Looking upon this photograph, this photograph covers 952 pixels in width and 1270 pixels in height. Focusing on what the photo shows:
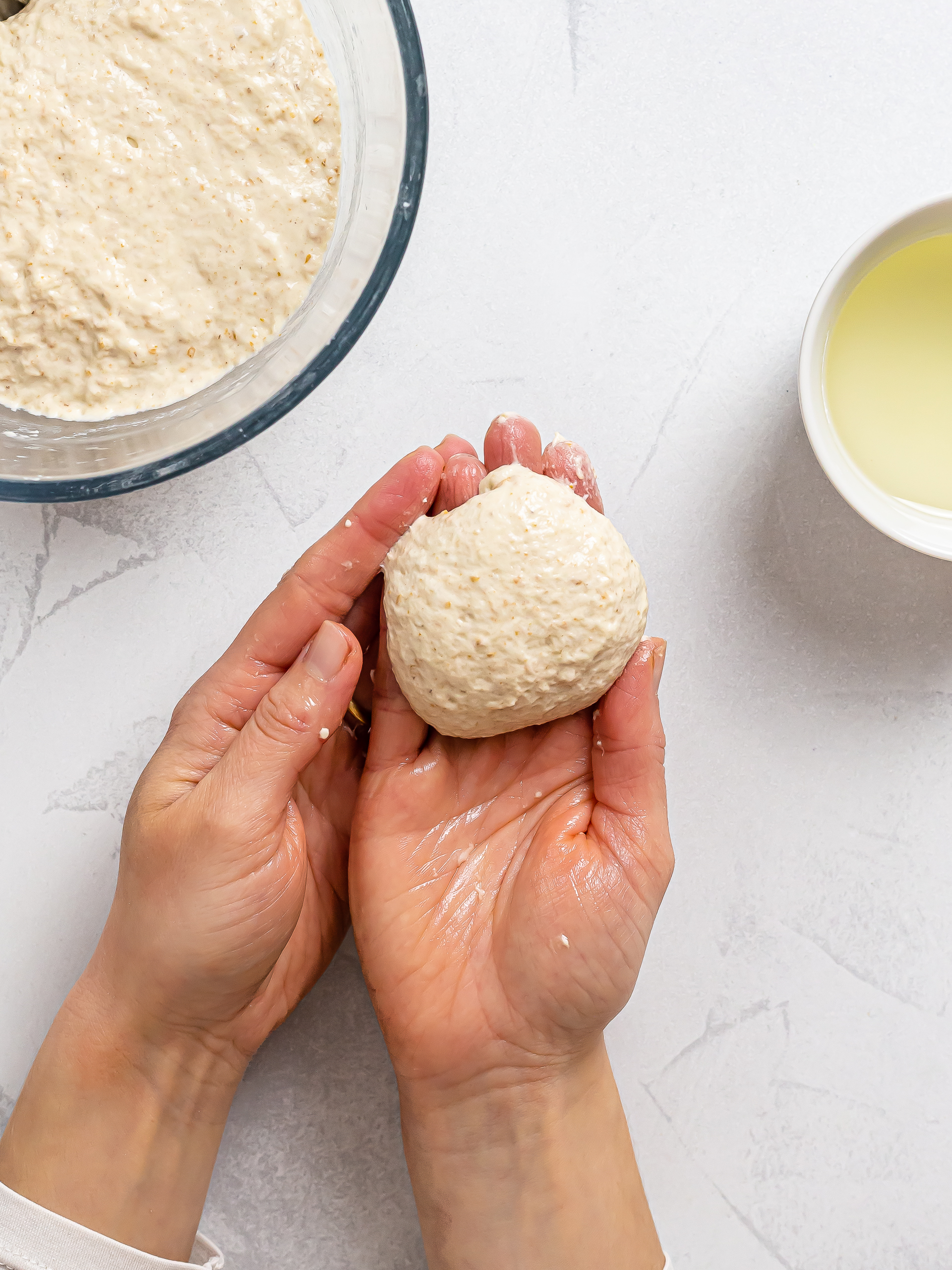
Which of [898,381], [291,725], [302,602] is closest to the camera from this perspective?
[291,725]

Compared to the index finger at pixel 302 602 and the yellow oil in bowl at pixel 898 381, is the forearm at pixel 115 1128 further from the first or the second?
the yellow oil in bowl at pixel 898 381

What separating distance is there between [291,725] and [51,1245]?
70 centimetres

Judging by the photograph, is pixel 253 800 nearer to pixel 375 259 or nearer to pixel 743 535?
pixel 375 259

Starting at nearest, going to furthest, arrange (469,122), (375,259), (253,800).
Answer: (253,800) → (375,259) → (469,122)

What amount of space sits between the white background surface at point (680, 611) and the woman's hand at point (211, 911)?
12 centimetres

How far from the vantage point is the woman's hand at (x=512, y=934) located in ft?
3.46

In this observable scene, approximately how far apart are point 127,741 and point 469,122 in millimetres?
958

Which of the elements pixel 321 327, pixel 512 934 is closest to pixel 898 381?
pixel 321 327

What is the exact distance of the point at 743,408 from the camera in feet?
4.02

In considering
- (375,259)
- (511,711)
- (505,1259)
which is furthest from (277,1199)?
(375,259)

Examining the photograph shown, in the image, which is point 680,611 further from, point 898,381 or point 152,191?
point 152,191

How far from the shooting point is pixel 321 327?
1.06 metres

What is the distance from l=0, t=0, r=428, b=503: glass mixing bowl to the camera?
1.03 metres

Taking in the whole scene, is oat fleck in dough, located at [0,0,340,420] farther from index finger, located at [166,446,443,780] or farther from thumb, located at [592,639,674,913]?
thumb, located at [592,639,674,913]
